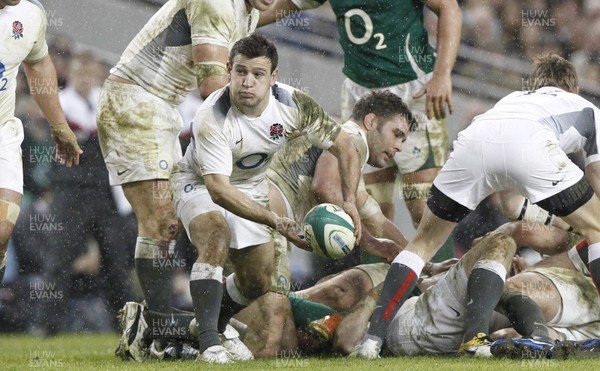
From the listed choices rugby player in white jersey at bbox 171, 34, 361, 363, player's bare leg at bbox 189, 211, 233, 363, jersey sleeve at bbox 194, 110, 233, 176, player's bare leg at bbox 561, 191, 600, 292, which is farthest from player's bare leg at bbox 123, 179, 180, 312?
player's bare leg at bbox 561, 191, 600, 292

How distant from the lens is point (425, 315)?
5754 mm

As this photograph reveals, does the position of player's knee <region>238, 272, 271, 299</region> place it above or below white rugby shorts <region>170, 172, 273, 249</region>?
below

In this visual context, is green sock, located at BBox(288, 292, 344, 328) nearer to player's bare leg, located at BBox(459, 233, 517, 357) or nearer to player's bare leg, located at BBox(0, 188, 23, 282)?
player's bare leg, located at BBox(459, 233, 517, 357)

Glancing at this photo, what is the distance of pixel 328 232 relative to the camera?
230 inches

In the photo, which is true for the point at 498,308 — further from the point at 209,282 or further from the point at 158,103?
the point at 158,103

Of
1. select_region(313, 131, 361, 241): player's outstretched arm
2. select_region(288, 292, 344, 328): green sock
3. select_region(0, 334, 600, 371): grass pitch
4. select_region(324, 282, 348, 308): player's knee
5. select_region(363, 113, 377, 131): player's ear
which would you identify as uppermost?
select_region(363, 113, 377, 131): player's ear

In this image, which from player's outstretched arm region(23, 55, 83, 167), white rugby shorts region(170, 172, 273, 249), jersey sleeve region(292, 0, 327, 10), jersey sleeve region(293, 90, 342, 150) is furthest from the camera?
jersey sleeve region(292, 0, 327, 10)

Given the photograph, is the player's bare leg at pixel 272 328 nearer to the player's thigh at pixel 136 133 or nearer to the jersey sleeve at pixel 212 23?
the player's thigh at pixel 136 133

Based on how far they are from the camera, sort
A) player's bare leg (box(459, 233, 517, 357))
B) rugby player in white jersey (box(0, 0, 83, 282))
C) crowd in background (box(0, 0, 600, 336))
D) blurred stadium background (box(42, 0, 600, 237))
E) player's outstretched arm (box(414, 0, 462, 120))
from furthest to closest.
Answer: blurred stadium background (box(42, 0, 600, 237)) < crowd in background (box(0, 0, 600, 336)) < player's outstretched arm (box(414, 0, 462, 120)) < rugby player in white jersey (box(0, 0, 83, 282)) < player's bare leg (box(459, 233, 517, 357))

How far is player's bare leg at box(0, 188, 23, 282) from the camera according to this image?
654 centimetres

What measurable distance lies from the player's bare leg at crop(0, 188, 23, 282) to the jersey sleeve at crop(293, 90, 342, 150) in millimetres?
1718

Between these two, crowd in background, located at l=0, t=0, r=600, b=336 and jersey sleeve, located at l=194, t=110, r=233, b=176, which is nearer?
jersey sleeve, located at l=194, t=110, r=233, b=176

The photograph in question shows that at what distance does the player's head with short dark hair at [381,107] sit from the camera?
7125 mm

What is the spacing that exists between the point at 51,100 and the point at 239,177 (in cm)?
159
